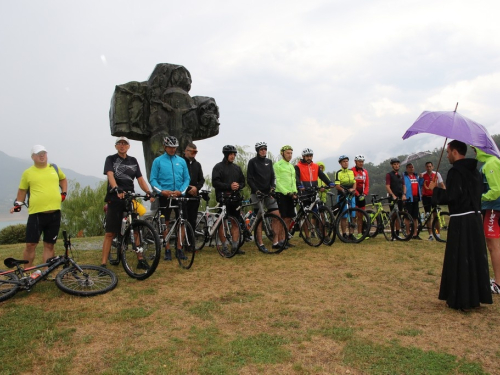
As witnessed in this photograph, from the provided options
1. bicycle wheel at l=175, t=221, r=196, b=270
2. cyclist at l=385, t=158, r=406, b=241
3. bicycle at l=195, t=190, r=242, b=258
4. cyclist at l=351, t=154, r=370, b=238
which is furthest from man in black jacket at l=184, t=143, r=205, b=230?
cyclist at l=385, t=158, r=406, b=241

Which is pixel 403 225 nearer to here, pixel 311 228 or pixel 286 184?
pixel 311 228

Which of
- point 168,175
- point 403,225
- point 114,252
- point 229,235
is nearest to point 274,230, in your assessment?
point 229,235

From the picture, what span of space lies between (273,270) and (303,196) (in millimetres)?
2446

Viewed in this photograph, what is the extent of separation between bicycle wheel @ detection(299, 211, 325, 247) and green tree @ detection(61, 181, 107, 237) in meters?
15.1

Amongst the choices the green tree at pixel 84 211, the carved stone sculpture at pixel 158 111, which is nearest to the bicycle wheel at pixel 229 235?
the carved stone sculpture at pixel 158 111

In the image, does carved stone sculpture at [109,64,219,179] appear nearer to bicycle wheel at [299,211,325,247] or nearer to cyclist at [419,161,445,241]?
bicycle wheel at [299,211,325,247]

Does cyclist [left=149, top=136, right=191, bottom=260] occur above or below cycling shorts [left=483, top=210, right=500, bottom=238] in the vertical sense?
above

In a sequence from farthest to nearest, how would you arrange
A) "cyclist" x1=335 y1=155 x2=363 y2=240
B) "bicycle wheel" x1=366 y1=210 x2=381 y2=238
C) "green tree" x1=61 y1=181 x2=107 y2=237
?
1. "green tree" x1=61 y1=181 x2=107 y2=237
2. "bicycle wheel" x1=366 y1=210 x2=381 y2=238
3. "cyclist" x1=335 y1=155 x2=363 y2=240

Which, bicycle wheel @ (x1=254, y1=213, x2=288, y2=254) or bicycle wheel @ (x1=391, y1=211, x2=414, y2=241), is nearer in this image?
bicycle wheel @ (x1=254, y1=213, x2=288, y2=254)

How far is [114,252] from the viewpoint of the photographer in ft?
22.4

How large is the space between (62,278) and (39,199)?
1.13 metres

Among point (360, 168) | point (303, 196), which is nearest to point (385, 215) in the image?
point (360, 168)

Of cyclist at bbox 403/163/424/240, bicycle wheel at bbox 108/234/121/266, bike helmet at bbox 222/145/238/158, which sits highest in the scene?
bike helmet at bbox 222/145/238/158

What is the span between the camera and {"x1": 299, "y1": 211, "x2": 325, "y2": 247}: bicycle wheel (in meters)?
8.08
